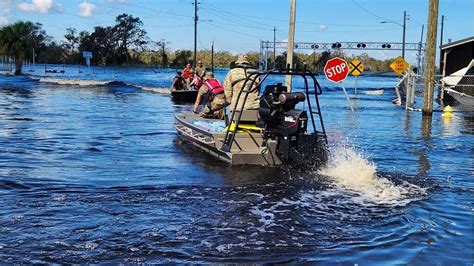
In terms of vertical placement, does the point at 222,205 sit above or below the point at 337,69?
below

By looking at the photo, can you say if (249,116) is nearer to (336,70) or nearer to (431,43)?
(431,43)

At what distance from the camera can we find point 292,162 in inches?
362

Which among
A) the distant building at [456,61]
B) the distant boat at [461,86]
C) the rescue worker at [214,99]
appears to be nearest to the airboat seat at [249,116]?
the rescue worker at [214,99]

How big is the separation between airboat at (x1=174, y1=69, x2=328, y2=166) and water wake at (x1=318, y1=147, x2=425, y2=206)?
1.15 ft

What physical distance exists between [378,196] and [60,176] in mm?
4757

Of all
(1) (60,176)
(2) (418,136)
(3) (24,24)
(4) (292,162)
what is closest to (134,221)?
(1) (60,176)

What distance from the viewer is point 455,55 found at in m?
35.3

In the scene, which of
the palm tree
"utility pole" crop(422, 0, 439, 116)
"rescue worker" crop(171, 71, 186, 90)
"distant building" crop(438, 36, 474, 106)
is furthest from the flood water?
the palm tree

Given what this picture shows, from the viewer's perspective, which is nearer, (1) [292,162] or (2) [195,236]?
(2) [195,236]

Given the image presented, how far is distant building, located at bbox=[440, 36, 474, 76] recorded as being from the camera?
111ft

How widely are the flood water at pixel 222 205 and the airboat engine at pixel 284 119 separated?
46 centimetres

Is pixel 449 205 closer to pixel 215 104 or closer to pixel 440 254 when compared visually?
pixel 440 254

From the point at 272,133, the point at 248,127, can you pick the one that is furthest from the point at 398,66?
the point at 272,133

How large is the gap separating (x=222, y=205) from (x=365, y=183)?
99.6 inches
